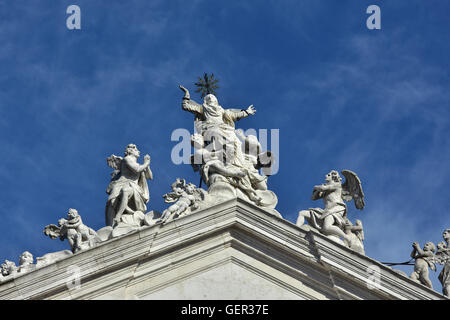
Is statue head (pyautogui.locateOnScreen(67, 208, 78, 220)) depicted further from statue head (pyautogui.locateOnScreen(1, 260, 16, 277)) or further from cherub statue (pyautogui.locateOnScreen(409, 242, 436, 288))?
cherub statue (pyautogui.locateOnScreen(409, 242, 436, 288))

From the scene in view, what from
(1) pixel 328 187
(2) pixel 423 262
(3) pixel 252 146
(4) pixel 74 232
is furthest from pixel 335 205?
(4) pixel 74 232

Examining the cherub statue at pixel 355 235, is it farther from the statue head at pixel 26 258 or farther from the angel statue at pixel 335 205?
the statue head at pixel 26 258

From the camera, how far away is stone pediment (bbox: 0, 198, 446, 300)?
2636cm

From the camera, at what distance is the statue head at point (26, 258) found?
89.3 feet

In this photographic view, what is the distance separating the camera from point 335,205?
28.7 metres

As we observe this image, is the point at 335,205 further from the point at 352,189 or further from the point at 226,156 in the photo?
the point at 226,156

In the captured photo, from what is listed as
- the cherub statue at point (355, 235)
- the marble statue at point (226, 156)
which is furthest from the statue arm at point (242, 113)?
the cherub statue at point (355, 235)

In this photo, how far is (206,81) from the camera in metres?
31.8

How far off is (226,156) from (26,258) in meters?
4.72

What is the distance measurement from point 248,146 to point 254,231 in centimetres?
337

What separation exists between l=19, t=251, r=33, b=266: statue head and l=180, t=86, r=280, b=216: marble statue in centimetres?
368

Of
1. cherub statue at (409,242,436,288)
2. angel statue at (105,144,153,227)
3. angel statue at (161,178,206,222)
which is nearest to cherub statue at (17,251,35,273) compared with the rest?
angel statue at (105,144,153,227)

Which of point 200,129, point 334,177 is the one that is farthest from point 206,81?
point 334,177
